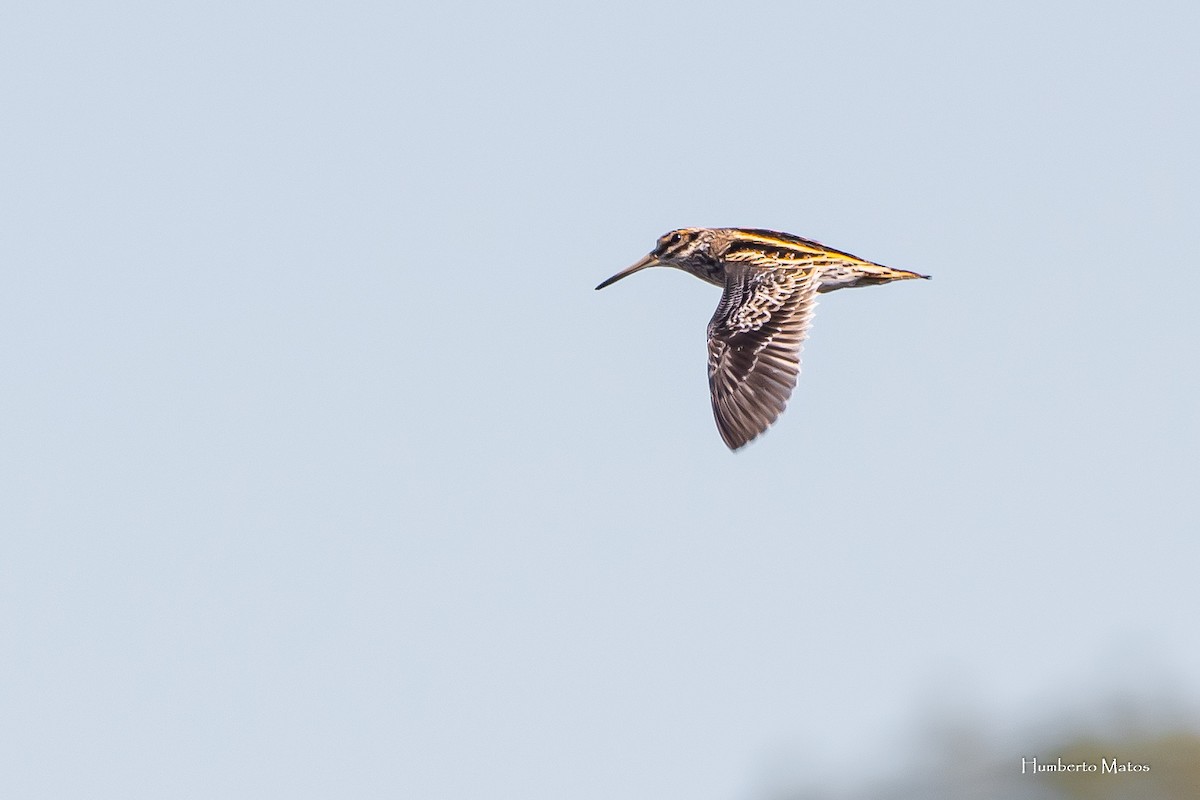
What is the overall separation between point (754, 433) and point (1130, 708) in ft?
86.5

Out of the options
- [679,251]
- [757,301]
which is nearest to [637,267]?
[679,251]

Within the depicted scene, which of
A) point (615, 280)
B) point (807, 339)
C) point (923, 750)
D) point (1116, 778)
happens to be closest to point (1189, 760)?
point (1116, 778)

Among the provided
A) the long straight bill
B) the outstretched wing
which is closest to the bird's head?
the long straight bill

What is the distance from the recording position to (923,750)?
5106 centimetres

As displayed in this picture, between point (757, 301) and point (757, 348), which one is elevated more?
point (757, 301)

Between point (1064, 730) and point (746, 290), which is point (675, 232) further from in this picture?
point (1064, 730)

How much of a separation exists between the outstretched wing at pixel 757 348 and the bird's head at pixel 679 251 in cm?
230

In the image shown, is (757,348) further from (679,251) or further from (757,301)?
(679,251)

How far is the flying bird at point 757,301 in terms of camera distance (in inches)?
998

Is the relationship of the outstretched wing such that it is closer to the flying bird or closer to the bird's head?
the flying bird

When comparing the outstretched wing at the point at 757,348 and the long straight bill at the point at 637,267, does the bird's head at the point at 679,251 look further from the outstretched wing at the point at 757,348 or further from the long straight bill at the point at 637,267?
the outstretched wing at the point at 757,348

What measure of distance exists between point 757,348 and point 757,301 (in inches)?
44.4

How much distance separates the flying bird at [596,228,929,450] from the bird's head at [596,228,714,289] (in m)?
0.01

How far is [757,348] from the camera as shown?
85.4 ft
